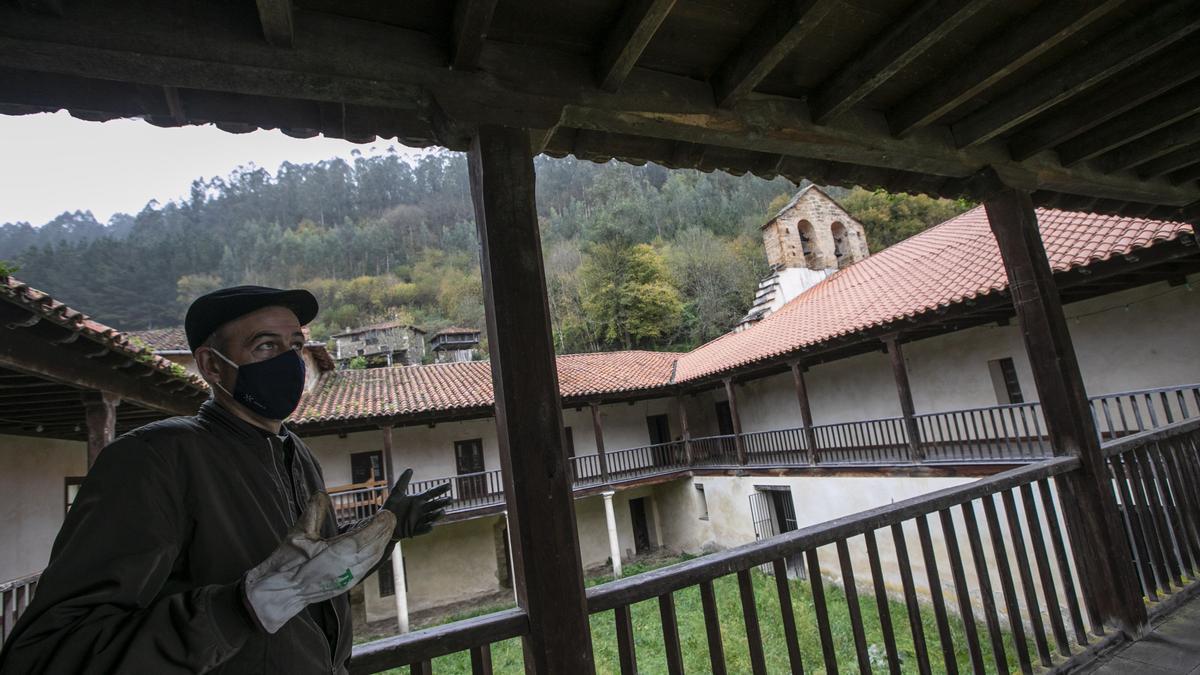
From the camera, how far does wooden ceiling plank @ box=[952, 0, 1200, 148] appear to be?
2.15 m

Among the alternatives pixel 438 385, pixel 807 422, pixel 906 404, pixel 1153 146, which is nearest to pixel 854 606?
pixel 1153 146

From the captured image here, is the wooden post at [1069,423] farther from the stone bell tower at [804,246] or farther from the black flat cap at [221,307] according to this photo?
the stone bell tower at [804,246]

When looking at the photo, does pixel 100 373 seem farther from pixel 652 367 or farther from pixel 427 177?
pixel 427 177

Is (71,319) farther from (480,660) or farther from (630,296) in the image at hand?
(630,296)

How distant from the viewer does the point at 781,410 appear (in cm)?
1401

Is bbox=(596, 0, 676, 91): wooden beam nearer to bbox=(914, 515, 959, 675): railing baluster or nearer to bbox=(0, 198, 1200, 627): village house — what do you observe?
bbox=(914, 515, 959, 675): railing baluster

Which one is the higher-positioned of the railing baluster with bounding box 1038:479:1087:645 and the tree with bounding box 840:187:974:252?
the tree with bounding box 840:187:974:252

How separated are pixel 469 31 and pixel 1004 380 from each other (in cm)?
1096

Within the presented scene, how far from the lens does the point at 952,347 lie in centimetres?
1015

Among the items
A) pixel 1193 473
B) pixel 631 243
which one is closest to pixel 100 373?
pixel 1193 473

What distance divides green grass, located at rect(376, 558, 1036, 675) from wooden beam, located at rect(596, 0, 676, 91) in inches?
296

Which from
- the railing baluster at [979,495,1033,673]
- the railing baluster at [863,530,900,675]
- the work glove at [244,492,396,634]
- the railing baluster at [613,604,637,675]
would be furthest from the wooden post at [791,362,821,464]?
the work glove at [244,492,396,634]

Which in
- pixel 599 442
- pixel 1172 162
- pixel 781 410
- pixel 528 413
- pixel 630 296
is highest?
pixel 630 296

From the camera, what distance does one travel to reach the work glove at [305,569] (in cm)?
88
